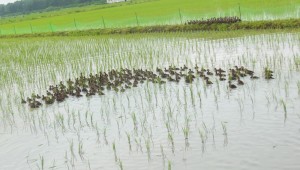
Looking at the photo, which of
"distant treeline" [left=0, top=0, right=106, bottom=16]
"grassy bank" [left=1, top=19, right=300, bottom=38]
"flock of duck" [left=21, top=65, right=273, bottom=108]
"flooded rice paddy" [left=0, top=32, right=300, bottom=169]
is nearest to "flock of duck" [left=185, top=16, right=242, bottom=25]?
"grassy bank" [left=1, top=19, right=300, bottom=38]

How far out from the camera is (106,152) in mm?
5230

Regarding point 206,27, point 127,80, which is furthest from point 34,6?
point 127,80

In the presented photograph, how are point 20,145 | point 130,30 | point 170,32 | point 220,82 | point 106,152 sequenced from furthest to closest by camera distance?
1. point 130,30
2. point 170,32
3. point 220,82
4. point 20,145
5. point 106,152

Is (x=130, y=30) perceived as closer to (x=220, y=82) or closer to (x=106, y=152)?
(x=220, y=82)

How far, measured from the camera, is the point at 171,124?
19.6 feet

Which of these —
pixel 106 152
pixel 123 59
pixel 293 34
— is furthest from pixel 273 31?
pixel 106 152

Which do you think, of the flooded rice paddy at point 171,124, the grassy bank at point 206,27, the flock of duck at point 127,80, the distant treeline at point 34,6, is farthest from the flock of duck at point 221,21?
the distant treeline at point 34,6

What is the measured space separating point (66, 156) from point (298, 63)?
18.5 ft

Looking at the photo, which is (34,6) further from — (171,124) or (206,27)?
(171,124)

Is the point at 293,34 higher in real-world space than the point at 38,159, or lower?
higher

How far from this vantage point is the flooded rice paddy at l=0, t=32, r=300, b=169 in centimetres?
470

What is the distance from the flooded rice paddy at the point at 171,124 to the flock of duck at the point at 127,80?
0.37ft

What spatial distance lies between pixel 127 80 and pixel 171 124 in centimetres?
344

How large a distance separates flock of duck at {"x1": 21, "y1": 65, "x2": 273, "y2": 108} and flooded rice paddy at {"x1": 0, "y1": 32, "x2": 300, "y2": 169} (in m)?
0.11
